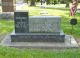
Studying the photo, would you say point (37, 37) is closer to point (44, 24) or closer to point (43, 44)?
point (43, 44)

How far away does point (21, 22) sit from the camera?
1345cm

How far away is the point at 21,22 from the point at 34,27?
682mm

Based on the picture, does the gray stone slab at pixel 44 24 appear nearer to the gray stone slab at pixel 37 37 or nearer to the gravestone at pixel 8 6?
the gray stone slab at pixel 37 37

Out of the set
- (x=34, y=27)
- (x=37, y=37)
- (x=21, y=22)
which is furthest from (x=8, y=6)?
(x=37, y=37)

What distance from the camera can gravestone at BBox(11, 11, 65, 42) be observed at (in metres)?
13.1

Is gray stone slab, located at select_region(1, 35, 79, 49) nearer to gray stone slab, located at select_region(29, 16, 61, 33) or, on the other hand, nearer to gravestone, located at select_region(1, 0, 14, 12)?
gray stone slab, located at select_region(29, 16, 61, 33)

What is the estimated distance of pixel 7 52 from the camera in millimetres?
8406

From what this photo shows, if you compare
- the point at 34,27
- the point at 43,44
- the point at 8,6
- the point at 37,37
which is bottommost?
the point at 43,44

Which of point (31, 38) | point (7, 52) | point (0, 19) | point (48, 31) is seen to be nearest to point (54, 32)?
point (48, 31)

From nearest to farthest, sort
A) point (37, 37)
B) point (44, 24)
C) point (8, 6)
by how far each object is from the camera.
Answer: point (37, 37) → point (44, 24) → point (8, 6)

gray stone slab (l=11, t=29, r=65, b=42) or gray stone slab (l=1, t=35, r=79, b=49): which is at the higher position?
gray stone slab (l=11, t=29, r=65, b=42)

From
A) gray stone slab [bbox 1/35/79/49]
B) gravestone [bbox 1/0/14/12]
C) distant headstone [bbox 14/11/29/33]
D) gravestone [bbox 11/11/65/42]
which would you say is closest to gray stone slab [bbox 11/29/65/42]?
gravestone [bbox 11/11/65/42]

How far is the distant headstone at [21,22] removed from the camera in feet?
43.8

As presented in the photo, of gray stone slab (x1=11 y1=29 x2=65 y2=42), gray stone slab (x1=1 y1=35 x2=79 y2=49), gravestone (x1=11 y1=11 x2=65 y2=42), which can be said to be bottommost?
gray stone slab (x1=1 y1=35 x2=79 y2=49)
